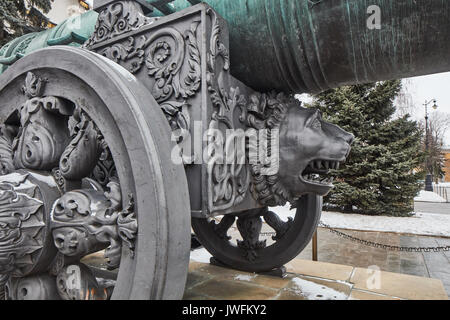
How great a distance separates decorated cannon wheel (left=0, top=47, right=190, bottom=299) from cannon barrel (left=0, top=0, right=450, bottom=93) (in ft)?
2.22

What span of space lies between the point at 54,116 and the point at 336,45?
1.39m

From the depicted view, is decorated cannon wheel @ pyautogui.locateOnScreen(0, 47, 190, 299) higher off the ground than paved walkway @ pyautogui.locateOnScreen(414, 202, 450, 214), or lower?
higher

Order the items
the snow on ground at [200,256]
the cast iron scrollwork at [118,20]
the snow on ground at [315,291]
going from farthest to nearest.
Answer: the snow on ground at [200,256] < the snow on ground at [315,291] < the cast iron scrollwork at [118,20]

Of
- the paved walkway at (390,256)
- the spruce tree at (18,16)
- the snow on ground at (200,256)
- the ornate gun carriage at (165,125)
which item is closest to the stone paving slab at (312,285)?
the snow on ground at (200,256)

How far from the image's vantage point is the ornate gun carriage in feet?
3.82

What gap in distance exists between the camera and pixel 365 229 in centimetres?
762

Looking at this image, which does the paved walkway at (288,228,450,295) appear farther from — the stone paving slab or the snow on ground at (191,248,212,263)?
the snow on ground at (191,248,212,263)

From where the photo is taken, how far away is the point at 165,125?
127 centimetres

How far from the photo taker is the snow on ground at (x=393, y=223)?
300 inches

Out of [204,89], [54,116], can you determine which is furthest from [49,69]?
[204,89]

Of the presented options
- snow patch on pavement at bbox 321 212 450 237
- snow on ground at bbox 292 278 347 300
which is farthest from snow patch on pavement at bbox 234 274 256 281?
snow patch on pavement at bbox 321 212 450 237

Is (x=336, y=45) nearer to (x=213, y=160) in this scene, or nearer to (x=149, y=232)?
(x=213, y=160)

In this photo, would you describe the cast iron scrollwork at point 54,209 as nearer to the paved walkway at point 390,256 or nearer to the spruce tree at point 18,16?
the paved walkway at point 390,256

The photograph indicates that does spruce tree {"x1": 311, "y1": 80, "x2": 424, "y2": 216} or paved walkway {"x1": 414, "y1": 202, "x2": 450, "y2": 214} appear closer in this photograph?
spruce tree {"x1": 311, "y1": 80, "x2": 424, "y2": 216}
